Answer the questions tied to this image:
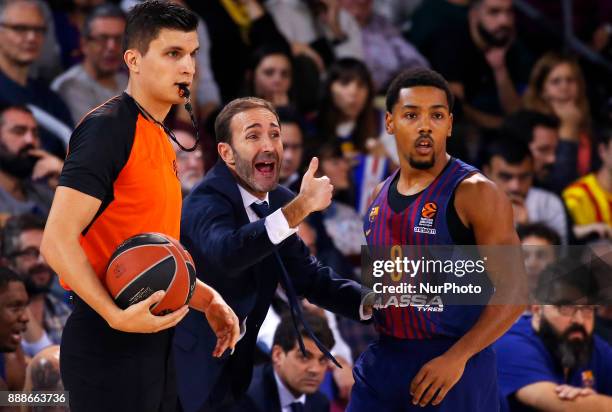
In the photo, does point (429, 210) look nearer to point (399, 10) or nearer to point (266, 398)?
point (266, 398)

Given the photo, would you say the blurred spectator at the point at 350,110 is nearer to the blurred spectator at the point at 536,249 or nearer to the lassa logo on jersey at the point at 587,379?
the blurred spectator at the point at 536,249

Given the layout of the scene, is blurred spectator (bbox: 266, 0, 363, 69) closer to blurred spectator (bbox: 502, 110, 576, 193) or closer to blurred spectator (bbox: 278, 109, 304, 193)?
blurred spectator (bbox: 278, 109, 304, 193)

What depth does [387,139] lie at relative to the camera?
8383mm

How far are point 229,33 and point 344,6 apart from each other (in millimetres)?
A: 1210

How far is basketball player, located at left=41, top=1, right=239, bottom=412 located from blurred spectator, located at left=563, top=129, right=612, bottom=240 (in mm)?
4797

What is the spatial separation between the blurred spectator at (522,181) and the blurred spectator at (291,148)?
144cm

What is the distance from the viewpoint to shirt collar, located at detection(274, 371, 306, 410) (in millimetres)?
5675

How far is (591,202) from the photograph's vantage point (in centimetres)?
822

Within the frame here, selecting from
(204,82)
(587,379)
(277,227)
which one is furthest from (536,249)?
(204,82)

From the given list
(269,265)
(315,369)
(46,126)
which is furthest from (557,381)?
(46,126)

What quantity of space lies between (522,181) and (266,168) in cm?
376

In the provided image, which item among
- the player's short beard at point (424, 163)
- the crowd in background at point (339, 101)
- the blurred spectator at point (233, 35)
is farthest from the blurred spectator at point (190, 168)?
the player's short beard at point (424, 163)

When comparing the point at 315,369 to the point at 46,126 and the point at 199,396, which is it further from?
the point at 46,126

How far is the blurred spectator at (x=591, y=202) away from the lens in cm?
815
